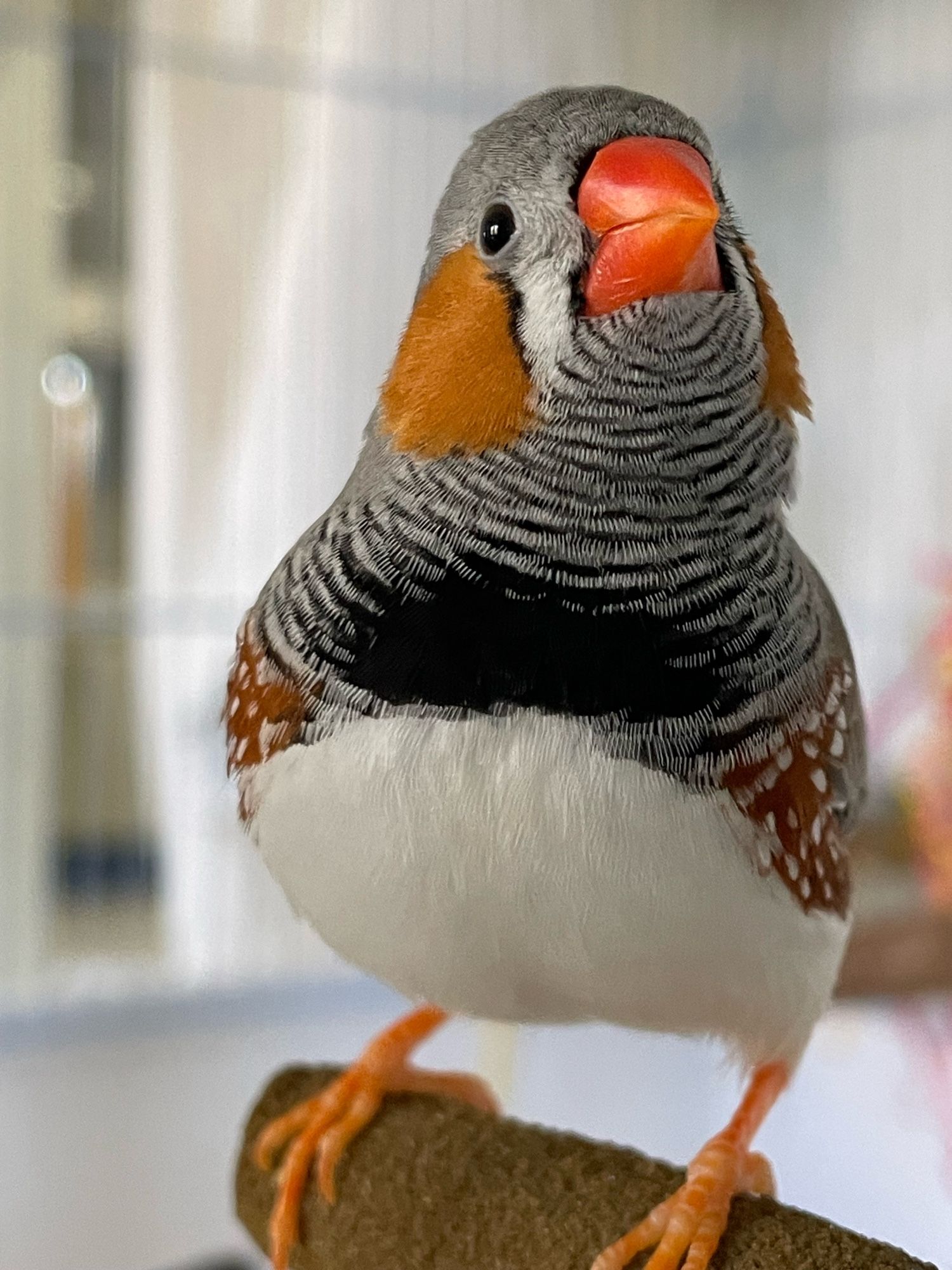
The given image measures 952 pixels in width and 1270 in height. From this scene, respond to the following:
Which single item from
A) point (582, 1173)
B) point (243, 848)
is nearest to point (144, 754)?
point (243, 848)

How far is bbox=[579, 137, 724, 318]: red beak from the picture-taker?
0.34 meters

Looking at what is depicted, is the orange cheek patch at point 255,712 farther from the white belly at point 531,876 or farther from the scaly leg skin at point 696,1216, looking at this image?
the scaly leg skin at point 696,1216

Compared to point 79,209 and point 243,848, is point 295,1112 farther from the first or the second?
point 79,209

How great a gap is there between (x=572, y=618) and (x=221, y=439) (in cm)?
113

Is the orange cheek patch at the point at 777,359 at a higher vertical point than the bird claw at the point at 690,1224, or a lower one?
higher

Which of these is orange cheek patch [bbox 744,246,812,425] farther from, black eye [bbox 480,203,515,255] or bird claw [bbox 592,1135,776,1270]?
bird claw [bbox 592,1135,776,1270]

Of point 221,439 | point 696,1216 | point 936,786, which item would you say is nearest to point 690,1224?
point 696,1216

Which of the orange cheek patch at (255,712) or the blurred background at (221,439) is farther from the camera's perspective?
the blurred background at (221,439)

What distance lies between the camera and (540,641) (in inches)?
15.2

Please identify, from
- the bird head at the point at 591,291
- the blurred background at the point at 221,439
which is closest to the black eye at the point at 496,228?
the bird head at the point at 591,291

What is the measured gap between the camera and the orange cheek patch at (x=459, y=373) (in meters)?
0.39

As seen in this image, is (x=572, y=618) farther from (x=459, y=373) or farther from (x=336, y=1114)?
(x=336, y=1114)

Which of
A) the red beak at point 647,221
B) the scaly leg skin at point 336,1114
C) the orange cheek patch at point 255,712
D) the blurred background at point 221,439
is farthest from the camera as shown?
the blurred background at point 221,439

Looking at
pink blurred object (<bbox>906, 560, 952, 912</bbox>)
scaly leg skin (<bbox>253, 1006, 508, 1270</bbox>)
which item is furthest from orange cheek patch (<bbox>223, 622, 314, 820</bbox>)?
pink blurred object (<bbox>906, 560, 952, 912</bbox>)
